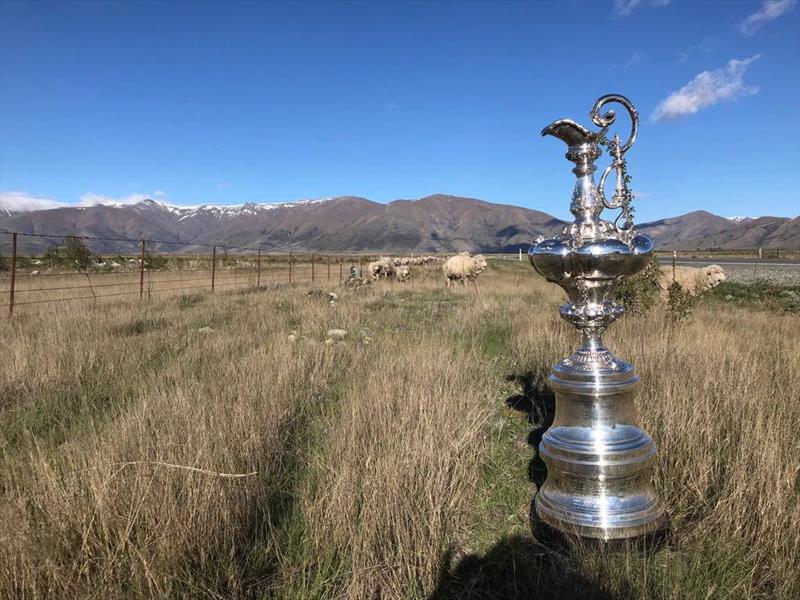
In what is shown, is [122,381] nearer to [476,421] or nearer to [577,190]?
[476,421]

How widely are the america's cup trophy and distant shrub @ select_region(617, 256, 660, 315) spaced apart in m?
6.11

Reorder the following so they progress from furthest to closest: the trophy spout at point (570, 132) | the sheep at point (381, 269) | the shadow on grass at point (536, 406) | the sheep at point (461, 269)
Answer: the sheep at point (381, 269), the sheep at point (461, 269), the shadow on grass at point (536, 406), the trophy spout at point (570, 132)

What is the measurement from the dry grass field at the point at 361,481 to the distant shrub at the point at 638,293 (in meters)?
2.52

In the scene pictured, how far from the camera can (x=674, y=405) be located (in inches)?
133

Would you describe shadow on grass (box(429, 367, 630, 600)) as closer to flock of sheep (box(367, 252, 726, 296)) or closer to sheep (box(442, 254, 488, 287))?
flock of sheep (box(367, 252, 726, 296))

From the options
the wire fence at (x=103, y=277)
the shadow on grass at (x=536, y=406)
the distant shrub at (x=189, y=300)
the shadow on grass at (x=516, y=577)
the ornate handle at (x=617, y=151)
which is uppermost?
the ornate handle at (x=617, y=151)

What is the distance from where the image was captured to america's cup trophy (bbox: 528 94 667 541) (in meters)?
2.10

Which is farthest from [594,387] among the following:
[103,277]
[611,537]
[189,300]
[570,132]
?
[103,277]

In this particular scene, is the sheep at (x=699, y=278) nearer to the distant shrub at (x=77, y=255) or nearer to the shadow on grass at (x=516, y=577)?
the shadow on grass at (x=516, y=577)

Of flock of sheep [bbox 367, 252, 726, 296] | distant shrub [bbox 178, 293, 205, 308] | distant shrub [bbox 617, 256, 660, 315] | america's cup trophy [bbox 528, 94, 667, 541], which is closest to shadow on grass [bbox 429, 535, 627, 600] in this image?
america's cup trophy [bbox 528, 94, 667, 541]

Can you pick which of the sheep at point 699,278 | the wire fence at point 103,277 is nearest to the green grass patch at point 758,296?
the sheep at point 699,278

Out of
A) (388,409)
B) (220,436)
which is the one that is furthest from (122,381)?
(388,409)

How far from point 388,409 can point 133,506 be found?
1.68 metres

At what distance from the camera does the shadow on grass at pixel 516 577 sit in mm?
1879
